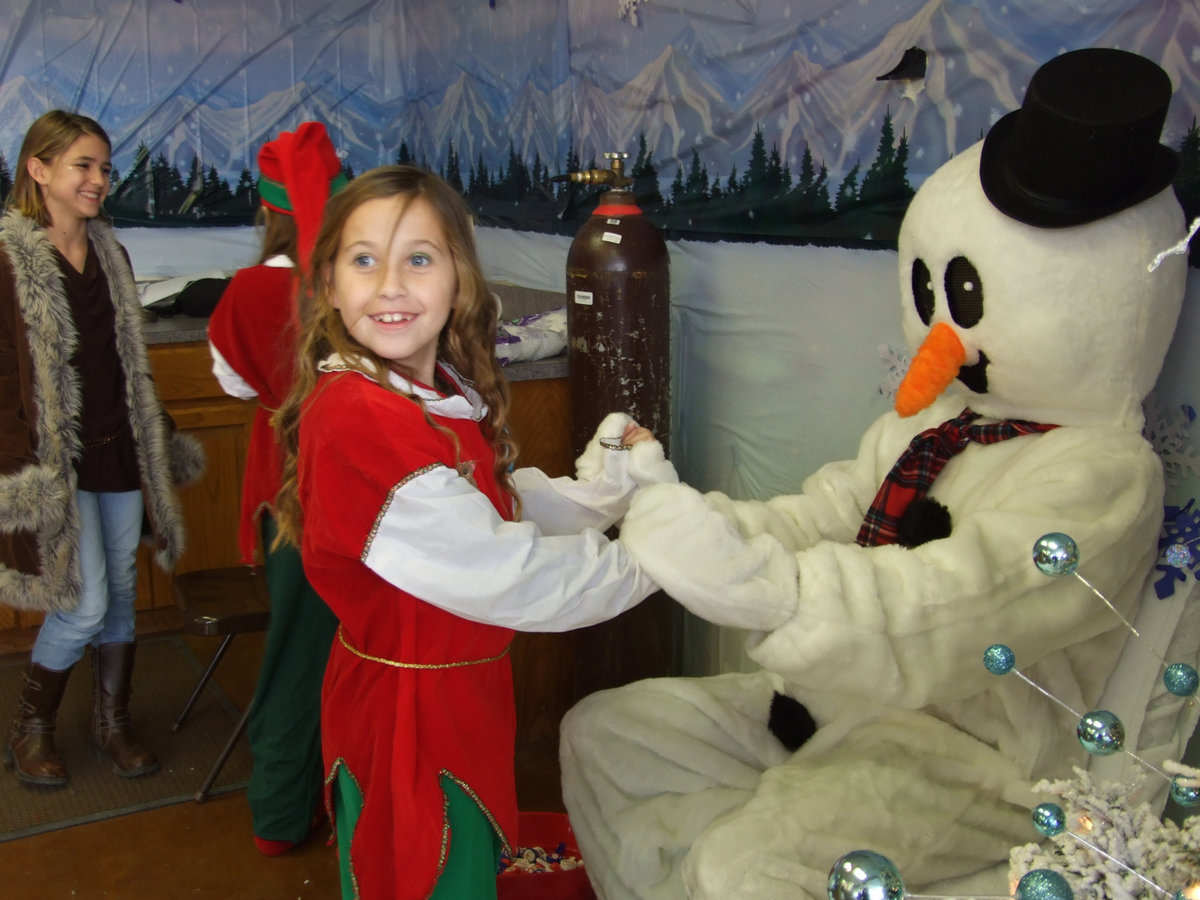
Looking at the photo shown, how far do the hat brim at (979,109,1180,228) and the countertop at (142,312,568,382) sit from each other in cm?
129

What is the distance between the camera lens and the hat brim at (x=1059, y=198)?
118 centimetres

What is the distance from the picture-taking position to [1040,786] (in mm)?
824

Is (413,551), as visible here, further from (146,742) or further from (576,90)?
(576,90)

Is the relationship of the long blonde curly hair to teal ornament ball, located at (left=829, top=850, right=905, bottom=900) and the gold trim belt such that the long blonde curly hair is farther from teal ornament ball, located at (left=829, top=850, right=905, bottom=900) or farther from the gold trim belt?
teal ornament ball, located at (left=829, top=850, right=905, bottom=900)

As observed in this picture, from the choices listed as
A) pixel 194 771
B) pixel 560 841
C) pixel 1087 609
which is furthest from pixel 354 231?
pixel 194 771

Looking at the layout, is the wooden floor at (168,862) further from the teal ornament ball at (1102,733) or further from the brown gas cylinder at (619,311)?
the teal ornament ball at (1102,733)

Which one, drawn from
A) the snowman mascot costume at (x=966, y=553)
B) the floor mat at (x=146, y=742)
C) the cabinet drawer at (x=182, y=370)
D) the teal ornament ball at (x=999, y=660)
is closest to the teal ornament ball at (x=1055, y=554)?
the teal ornament ball at (x=999, y=660)

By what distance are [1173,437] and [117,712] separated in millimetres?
2257

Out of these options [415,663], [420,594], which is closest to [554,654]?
[415,663]

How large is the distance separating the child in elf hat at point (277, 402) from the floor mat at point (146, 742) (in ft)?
1.45

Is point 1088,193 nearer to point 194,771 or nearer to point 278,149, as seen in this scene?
point 278,149

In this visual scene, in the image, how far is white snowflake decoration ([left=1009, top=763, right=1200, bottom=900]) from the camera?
78cm

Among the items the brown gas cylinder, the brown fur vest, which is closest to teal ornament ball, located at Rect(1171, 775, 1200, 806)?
the brown gas cylinder

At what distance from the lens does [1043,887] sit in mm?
724
